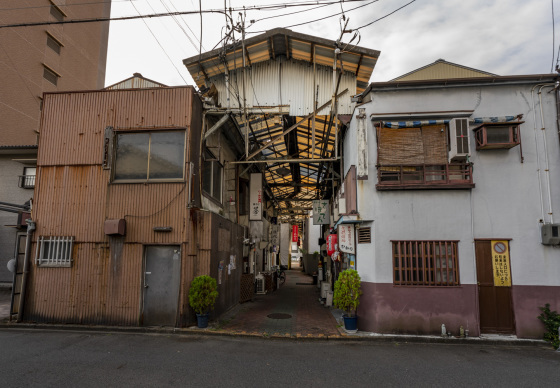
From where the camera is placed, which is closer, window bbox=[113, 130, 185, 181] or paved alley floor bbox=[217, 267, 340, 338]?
paved alley floor bbox=[217, 267, 340, 338]

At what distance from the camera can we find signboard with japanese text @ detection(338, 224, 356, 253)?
32.6 ft

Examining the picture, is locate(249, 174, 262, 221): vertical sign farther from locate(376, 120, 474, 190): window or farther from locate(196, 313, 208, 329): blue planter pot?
locate(376, 120, 474, 190): window

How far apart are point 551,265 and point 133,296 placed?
11.6 m

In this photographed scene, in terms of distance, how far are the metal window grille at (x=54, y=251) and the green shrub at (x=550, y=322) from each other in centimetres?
1325

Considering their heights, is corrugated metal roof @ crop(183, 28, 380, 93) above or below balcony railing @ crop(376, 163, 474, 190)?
above

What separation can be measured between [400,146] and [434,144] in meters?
0.97

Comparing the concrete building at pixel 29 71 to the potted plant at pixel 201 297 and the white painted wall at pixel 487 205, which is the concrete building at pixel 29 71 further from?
the white painted wall at pixel 487 205

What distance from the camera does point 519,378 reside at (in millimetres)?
5969

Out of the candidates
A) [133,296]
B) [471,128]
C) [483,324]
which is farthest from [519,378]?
[133,296]

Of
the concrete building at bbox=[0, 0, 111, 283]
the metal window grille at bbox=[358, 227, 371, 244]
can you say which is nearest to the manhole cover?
the metal window grille at bbox=[358, 227, 371, 244]

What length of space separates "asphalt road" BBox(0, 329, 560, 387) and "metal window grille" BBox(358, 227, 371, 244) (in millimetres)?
2741

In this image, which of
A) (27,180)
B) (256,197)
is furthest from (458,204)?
(27,180)

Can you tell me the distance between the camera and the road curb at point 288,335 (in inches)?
322

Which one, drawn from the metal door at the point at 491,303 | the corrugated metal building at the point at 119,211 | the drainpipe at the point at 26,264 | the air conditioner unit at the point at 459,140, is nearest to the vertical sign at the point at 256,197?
the corrugated metal building at the point at 119,211
